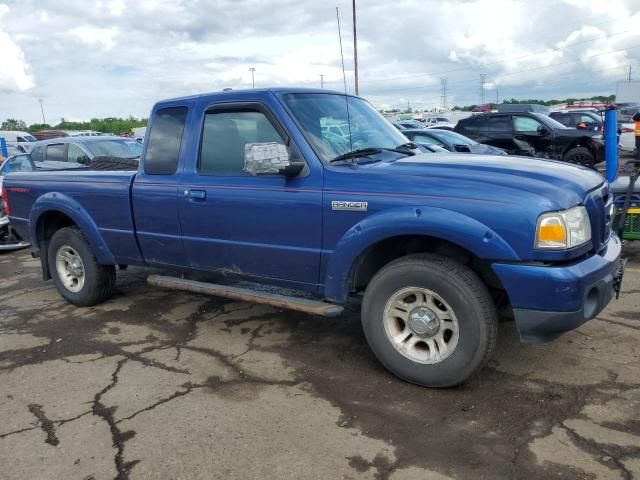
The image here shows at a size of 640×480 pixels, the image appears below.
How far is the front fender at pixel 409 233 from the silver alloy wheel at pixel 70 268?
3.01 m

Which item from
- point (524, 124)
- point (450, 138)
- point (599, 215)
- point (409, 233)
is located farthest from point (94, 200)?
point (524, 124)

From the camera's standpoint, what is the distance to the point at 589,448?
2.85 m

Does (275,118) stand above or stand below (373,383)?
above

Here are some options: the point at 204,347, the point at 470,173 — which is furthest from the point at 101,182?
the point at 470,173

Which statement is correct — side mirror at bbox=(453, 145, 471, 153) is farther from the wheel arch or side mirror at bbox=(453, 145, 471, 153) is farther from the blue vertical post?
the wheel arch

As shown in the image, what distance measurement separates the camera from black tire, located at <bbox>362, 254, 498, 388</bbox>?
10.7ft

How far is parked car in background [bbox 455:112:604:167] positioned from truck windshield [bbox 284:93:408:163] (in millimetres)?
10248

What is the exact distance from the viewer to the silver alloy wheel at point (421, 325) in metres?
3.42

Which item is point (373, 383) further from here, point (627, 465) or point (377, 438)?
point (627, 465)

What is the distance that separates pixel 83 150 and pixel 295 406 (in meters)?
9.17

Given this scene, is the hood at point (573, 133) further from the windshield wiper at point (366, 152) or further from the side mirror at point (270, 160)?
the side mirror at point (270, 160)

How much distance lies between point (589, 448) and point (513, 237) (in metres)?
1.14

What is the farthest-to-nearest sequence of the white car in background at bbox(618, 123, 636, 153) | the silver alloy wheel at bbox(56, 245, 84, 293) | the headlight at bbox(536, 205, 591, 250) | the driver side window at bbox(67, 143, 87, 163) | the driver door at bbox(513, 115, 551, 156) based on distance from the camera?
the white car in background at bbox(618, 123, 636, 153), the driver door at bbox(513, 115, 551, 156), the driver side window at bbox(67, 143, 87, 163), the silver alloy wheel at bbox(56, 245, 84, 293), the headlight at bbox(536, 205, 591, 250)

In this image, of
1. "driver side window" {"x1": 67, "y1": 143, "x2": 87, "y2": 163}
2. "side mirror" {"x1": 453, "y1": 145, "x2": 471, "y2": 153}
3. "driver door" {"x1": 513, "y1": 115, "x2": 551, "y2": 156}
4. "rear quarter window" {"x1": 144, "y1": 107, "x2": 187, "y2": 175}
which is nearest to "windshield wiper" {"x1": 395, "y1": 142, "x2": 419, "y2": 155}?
"rear quarter window" {"x1": 144, "y1": 107, "x2": 187, "y2": 175}
